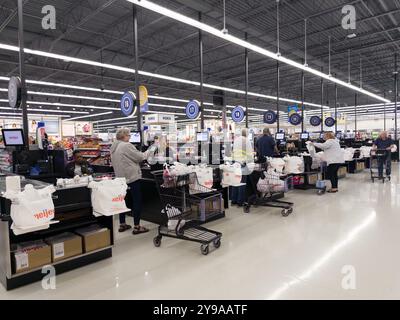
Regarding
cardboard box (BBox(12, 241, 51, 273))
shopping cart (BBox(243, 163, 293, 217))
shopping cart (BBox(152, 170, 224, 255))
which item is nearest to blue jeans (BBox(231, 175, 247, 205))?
shopping cart (BBox(243, 163, 293, 217))

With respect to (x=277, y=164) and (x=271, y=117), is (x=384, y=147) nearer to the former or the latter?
(x=271, y=117)

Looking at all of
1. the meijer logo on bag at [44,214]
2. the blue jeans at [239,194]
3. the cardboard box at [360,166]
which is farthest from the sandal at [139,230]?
the cardboard box at [360,166]

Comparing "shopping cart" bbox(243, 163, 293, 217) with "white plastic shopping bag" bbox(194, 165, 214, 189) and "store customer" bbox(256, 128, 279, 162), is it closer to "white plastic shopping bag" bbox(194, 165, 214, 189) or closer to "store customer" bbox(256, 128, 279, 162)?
"store customer" bbox(256, 128, 279, 162)

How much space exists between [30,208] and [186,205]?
6.33ft

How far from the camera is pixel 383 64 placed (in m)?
16.8

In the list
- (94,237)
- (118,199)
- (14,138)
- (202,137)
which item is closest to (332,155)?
(202,137)

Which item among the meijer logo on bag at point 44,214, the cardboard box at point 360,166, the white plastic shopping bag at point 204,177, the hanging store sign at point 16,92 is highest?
the hanging store sign at point 16,92

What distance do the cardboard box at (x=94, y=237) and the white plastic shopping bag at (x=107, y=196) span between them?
0.33 m

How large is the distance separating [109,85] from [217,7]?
39.2 ft

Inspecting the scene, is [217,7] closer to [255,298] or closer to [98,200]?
[98,200]

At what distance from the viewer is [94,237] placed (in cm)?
348

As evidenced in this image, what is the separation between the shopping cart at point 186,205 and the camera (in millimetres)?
3875

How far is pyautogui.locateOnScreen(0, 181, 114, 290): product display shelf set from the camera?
2.85m

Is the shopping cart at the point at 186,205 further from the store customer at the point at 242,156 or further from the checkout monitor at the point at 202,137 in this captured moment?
the checkout monitor at the point at 202,137
